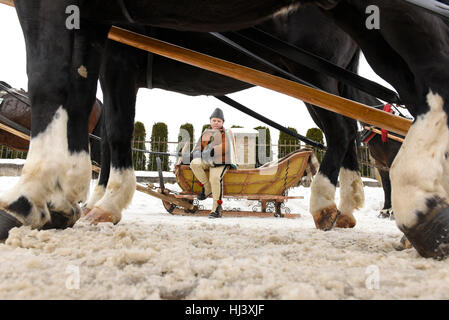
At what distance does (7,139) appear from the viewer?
5.47m

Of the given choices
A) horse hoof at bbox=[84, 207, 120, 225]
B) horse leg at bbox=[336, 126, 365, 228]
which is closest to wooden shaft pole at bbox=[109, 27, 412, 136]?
horse hoof at bbox=[84, 207, 120, 225]

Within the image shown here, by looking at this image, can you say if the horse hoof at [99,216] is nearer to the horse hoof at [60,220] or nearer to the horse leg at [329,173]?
the horse hoof at [60,220]

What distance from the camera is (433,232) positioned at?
83 centimetres

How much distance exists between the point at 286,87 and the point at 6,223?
104 centimetres

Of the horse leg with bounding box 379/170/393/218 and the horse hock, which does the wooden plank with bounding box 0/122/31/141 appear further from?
the horse leg with bounding box 379/170/393/218

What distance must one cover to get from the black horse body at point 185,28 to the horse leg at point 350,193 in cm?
127

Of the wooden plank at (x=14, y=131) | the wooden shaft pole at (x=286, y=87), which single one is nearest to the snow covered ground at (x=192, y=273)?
the wooden shaft pole at (x=286, y=87)

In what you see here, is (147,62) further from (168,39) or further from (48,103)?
(48,103)

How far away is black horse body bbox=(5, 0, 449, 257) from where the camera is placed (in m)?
0.89

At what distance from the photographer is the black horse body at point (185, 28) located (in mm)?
886

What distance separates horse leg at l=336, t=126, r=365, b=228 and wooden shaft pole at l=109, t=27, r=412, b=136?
1009mm
